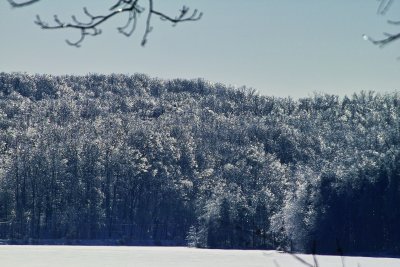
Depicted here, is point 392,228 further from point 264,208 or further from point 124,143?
point 124,143

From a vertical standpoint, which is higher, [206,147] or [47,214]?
[206,147]

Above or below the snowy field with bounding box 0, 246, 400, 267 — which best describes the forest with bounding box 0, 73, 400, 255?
above

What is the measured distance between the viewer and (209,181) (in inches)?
4818

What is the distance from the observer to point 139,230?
112 metres

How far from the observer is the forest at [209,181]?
65188mm

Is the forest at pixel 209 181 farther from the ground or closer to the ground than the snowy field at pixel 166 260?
farther from the ground

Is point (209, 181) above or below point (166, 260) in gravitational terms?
above

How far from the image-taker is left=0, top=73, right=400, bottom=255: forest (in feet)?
214

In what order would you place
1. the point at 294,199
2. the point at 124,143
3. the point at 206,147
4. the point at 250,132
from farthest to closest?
the point at 250,132, the point at 206,147, the point at 124,143, the point at 294,199

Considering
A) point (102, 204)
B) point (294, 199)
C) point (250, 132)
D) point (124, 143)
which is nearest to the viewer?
point (294, 199)

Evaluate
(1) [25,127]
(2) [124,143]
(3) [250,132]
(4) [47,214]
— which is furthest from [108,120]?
(4) [47,214]

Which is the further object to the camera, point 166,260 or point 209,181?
point 209,181

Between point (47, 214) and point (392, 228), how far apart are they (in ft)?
184

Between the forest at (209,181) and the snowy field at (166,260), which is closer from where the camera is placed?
the snowy field at (166,260)
